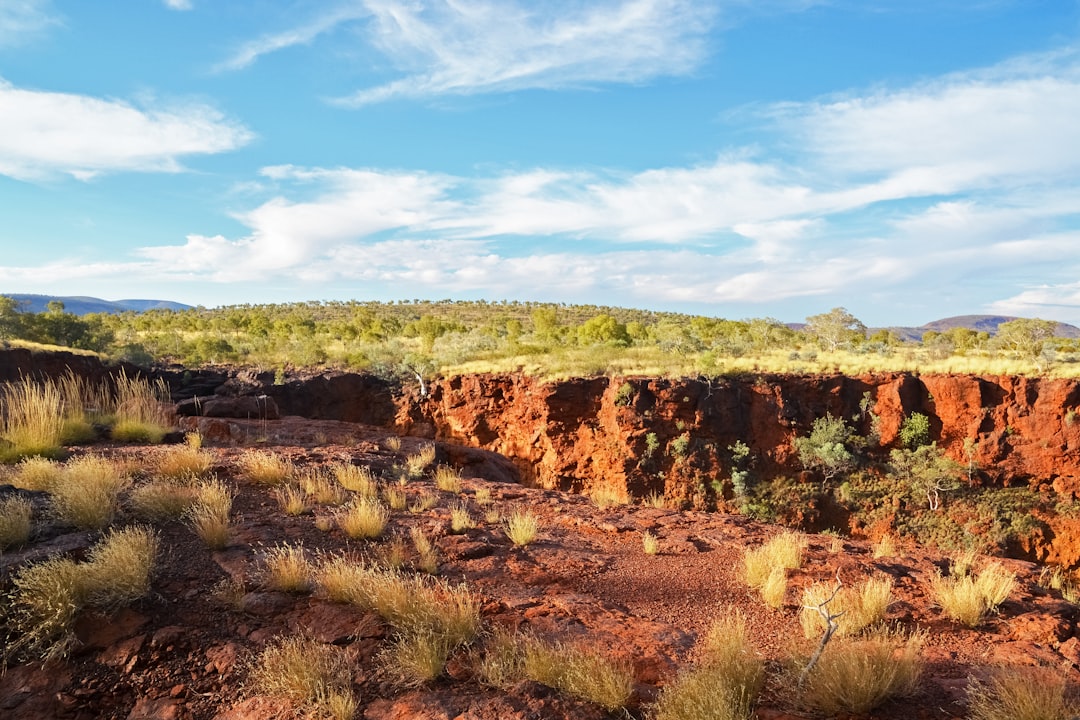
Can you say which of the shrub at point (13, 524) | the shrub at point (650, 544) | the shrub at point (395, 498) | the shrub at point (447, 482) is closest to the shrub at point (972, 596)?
the shrub at point (650, 544)

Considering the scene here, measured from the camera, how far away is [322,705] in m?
2.86

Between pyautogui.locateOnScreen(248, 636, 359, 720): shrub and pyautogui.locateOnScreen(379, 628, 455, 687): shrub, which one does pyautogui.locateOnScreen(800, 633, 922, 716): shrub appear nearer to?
pyautogui.locateOnScreen(379, 628, 455, 687): shrub

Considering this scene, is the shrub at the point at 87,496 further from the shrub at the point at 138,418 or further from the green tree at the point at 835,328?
the green tree at the point at 835,328

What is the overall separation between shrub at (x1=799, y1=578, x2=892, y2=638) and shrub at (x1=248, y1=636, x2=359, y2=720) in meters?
2.86

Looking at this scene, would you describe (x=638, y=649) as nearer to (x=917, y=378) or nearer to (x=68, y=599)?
(x=68, y=599)

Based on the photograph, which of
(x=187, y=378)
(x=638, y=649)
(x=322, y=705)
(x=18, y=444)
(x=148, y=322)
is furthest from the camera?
(x=148, y=322)

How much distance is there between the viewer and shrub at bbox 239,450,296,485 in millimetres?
6473

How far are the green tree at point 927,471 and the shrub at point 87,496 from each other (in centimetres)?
1932

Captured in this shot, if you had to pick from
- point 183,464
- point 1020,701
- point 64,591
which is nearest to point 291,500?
point 183,464

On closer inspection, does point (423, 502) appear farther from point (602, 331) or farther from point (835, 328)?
point (835, 328)

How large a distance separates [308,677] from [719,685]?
2.08 m

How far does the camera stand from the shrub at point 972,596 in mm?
4273

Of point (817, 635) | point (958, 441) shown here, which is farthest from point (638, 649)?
point (958, 441)

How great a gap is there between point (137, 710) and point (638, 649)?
2.78 m
